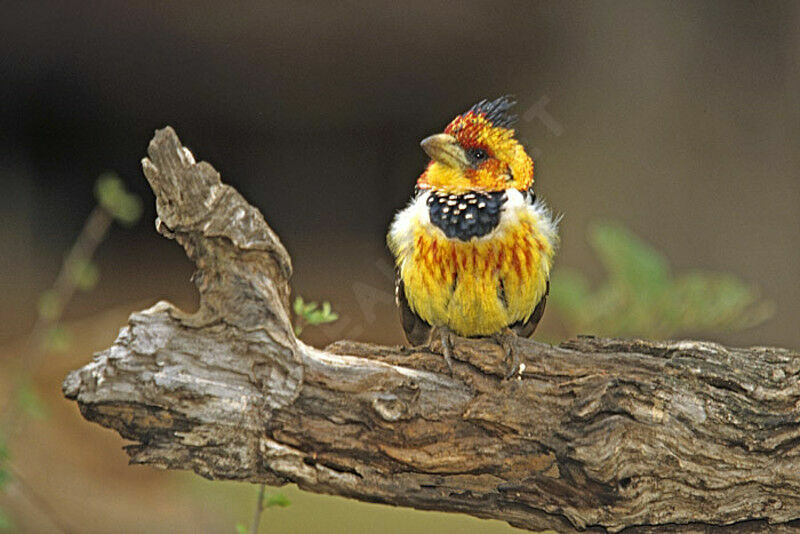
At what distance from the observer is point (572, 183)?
2988 millimetres

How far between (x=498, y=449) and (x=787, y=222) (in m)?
2.22

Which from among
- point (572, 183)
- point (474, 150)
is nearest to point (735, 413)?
point (474, 150)

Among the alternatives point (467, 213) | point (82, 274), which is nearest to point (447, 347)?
point (467, 213)

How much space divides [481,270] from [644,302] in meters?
0.49

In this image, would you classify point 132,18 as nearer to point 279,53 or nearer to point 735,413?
point 279,53

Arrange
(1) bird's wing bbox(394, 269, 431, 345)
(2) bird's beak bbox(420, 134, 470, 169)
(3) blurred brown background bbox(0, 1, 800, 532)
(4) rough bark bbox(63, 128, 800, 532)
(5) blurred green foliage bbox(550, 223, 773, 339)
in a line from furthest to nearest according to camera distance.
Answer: (3) blurred brown background bbox(0, 1, 800, 532) → (5) blurred green foliage bbox(550, 223, 773, 339) → (1) bird's wing bbox(394, 269, 431, 345) → (2) bird's beak bbox(420, 134, 470, 169) → (4) rough bark bbox(63, 128, 800, 532)

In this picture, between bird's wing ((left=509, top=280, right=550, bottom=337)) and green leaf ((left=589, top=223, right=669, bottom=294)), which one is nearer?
bird's wing ((left=509, top=280, right=550, bottom=337))

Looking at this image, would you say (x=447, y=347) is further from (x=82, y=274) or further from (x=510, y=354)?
(x=82, y=274)

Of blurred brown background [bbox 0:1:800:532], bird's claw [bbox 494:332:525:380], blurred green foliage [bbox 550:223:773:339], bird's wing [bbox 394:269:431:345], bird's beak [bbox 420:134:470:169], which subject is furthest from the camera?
blurred brown background [bbox 0:1:800:532]

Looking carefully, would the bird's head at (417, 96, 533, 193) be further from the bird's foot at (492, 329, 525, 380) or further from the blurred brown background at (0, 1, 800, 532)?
the blurred brown background at (0, 1, 800, 532)

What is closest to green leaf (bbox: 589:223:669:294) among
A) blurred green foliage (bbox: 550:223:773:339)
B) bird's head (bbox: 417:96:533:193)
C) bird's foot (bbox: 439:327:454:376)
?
blurred green foliage (bbox: 550:223:773:339)

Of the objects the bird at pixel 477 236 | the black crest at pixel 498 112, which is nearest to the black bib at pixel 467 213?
the bird at pixel 477 236

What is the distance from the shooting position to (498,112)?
1511mm

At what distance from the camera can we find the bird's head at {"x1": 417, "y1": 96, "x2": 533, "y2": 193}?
1.49m
